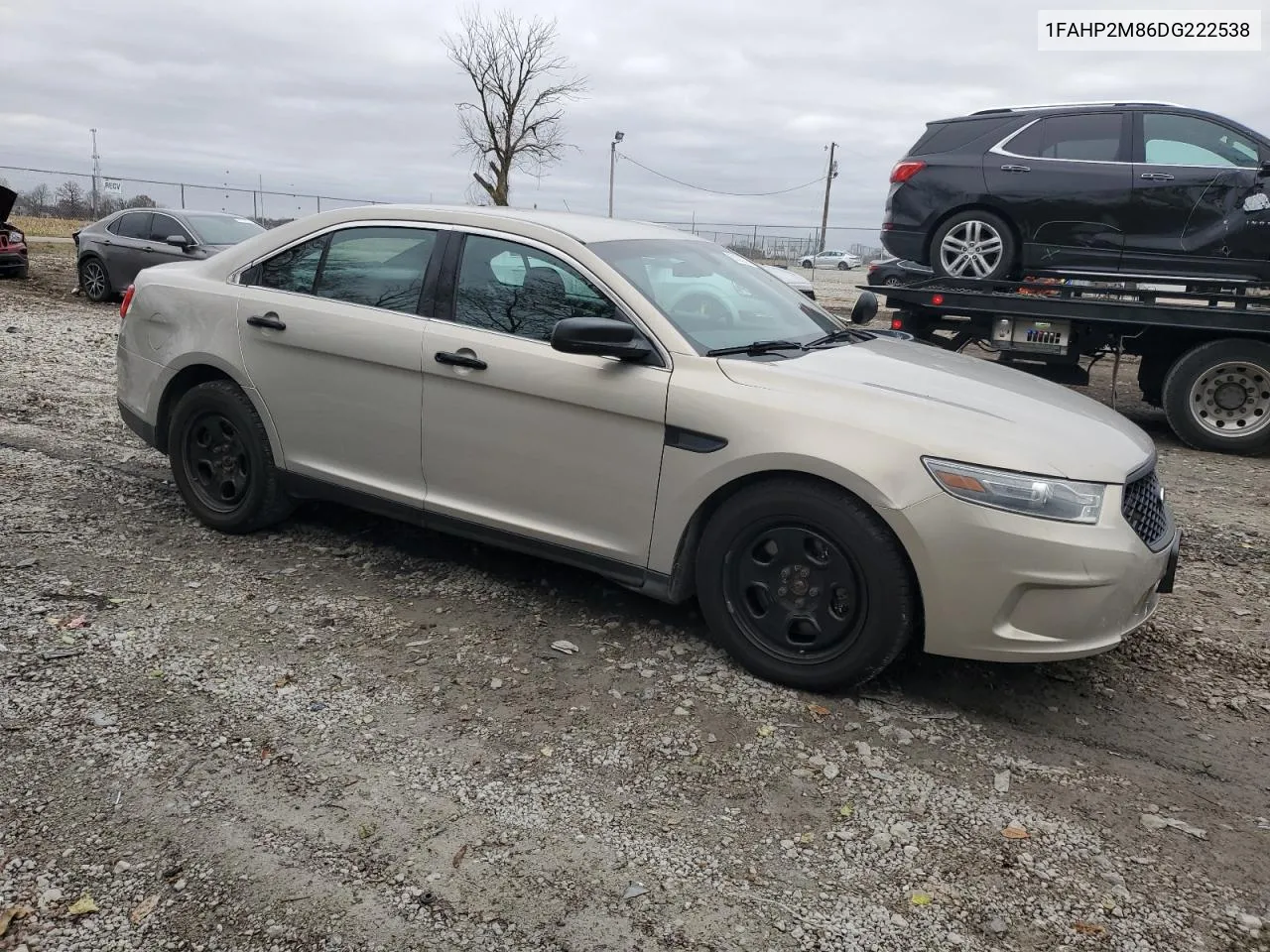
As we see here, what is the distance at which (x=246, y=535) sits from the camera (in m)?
4.87

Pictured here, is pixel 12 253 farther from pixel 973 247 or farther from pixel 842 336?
pixel 842 336

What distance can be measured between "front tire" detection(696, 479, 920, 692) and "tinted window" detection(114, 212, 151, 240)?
43.2ft

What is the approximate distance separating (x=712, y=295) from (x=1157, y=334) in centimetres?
557

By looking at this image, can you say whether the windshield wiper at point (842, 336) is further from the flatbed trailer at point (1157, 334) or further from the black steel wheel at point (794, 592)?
the flatbed trailer at point (1157, 334)

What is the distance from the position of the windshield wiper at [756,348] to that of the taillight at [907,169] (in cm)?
562

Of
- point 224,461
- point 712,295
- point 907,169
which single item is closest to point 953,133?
point 907,169

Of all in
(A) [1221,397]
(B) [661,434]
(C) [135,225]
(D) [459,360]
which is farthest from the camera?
(C) [135,225]

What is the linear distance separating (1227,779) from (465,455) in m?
2.92

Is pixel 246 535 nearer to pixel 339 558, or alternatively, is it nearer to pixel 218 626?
pixel 339 558

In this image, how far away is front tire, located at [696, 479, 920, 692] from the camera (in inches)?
127

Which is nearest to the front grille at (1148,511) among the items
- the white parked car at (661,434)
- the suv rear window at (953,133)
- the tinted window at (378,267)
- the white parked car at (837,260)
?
the white parked car at (661,434)

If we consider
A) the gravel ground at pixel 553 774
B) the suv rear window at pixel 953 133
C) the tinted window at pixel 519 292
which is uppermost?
the suv rear window at pixel 953 133

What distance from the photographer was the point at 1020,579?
10.1 ft

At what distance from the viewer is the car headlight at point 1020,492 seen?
3.08 meters
